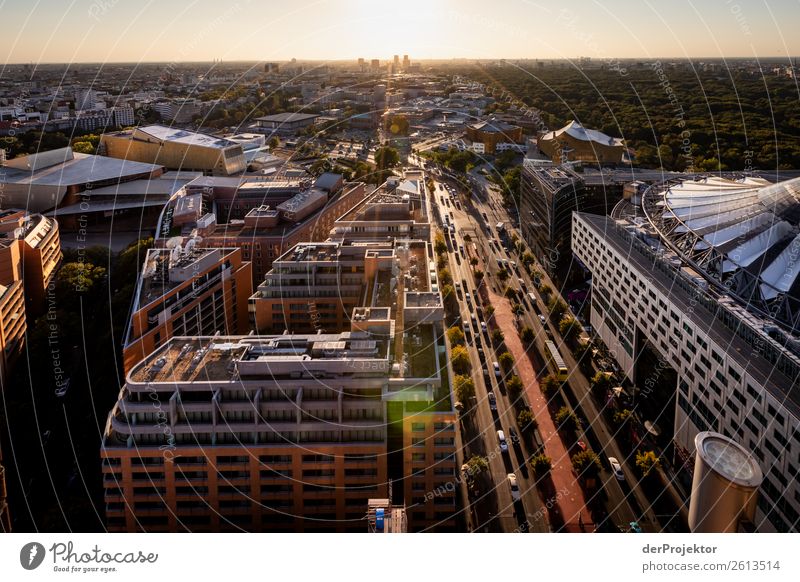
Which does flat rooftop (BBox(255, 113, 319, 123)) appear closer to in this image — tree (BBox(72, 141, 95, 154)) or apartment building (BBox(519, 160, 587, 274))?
tree (BBox(72, 141, 95, 154))

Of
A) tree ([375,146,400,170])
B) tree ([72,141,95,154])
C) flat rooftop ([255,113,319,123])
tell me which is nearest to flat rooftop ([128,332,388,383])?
tree ([375,146,400,170])

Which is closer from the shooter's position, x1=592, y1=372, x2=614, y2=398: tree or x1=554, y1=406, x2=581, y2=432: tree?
x1=554, y1=406, x2=581, y2=432: tree

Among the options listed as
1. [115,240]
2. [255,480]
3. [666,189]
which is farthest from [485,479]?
[115,240]

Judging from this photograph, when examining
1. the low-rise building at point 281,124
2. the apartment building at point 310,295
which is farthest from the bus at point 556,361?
the low-rise building at point 281,124

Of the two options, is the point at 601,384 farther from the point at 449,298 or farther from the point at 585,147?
the point at 585,147

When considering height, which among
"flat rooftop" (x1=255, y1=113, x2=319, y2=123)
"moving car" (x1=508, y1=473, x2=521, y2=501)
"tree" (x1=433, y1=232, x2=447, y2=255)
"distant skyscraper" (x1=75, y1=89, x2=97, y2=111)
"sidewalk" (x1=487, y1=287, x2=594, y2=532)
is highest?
"distant skyscraper" (x1=75, y1=89, x2=97, y2=111)
